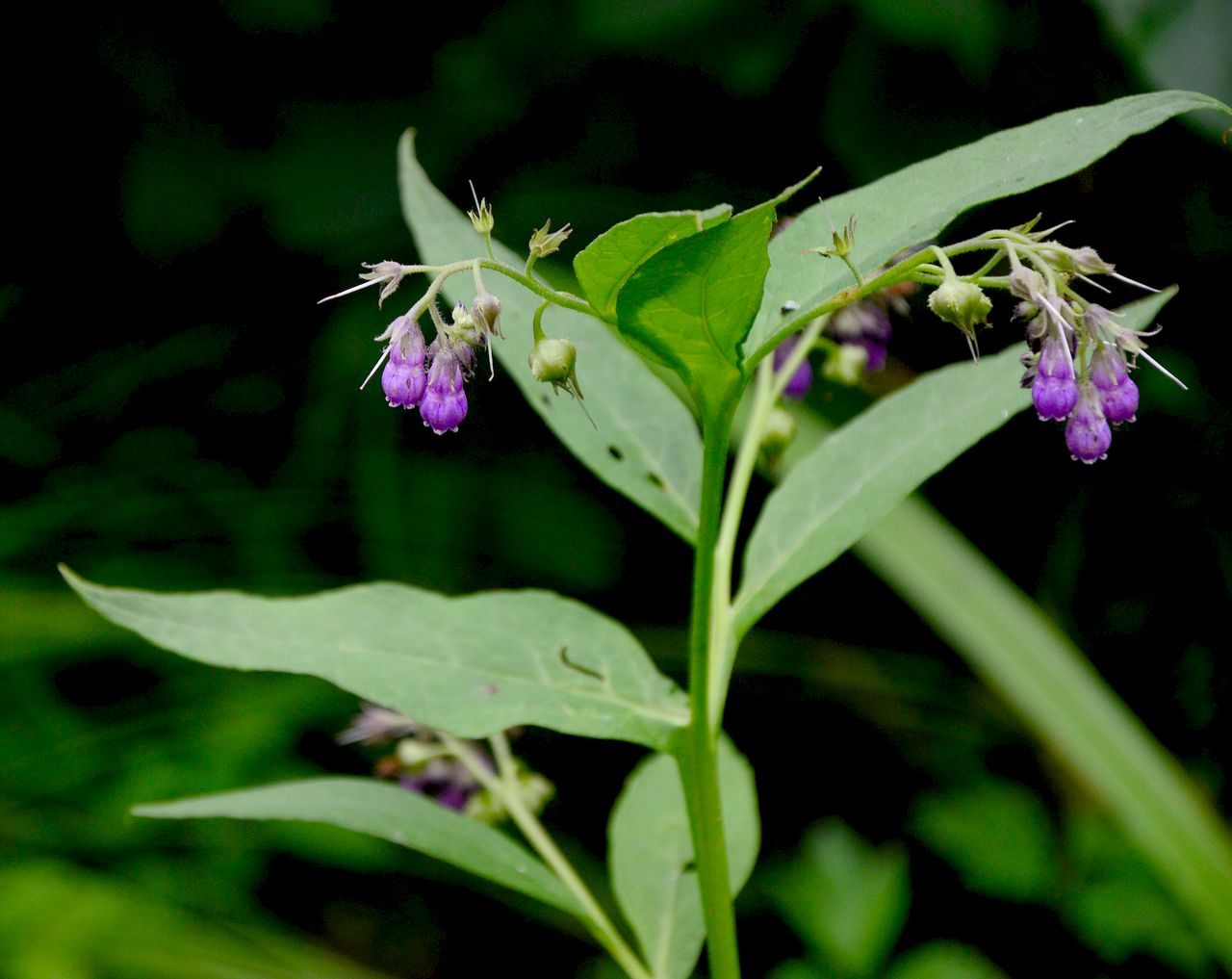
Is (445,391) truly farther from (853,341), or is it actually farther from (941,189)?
(853,341)

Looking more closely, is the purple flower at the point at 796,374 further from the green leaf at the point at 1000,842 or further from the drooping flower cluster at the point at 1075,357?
the green leaf at the point at 1000,842

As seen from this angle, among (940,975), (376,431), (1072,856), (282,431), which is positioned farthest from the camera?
(282,431)

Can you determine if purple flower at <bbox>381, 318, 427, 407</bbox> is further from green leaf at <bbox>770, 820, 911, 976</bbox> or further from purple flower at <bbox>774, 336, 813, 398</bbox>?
green leaf at <bbox>770, 820, 911, 976</bbox>

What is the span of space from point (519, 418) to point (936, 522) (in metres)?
1.26

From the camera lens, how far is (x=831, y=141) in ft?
9.92

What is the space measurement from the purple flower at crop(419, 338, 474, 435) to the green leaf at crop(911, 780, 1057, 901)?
81.3 inches

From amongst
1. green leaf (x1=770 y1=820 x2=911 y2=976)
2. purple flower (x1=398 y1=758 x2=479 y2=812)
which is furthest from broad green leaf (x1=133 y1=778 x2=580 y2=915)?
green leaf (x1=770 y1=820 x2=911 y2=976)

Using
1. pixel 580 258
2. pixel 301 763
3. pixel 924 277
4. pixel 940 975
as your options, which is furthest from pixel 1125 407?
pixel 301 763

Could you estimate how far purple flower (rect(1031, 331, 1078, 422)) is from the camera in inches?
41.8

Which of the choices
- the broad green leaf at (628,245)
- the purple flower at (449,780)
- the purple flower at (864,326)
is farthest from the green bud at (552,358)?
the purple flower at (449,780)

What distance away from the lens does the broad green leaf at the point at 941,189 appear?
97cm

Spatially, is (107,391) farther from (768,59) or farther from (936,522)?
(936,522)

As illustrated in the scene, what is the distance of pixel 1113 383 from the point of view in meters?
1.12

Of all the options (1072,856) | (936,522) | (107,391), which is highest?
(936,522)
